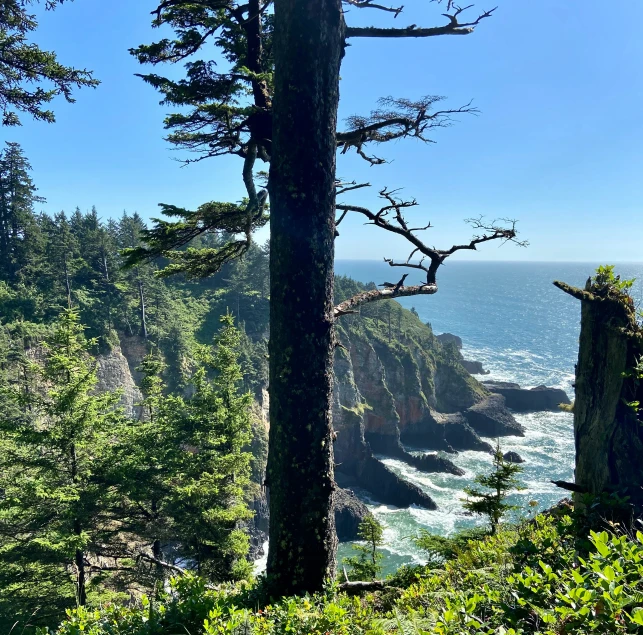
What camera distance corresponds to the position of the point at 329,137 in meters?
3.85

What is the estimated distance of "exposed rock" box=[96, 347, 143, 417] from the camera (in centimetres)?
3106

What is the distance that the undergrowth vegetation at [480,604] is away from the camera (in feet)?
5.37

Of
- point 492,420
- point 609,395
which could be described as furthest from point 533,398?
point 609,395

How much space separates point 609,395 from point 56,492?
12518 millimetres

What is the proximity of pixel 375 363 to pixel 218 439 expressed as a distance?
3751 cm

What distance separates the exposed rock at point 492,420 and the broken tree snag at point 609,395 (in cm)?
4780

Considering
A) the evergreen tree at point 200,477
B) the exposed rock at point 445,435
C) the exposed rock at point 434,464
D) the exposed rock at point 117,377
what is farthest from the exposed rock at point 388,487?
A: the evergreen tree at point 200,477

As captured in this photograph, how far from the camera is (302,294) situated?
3.78 metres

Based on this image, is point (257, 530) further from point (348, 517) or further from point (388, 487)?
point (388, 487)

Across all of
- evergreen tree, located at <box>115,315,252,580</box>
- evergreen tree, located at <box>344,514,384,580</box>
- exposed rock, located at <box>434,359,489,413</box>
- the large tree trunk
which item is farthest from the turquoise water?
evergreen tree, located at <box>115,315,252,580</box>

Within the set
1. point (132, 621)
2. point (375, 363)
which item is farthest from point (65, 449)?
point (375, 363)

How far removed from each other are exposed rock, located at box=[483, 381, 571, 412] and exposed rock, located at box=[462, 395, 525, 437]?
14.6ft

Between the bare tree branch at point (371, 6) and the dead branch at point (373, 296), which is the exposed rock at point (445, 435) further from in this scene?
the bare tree branch at point (371, 6)

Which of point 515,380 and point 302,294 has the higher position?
point 302,294
